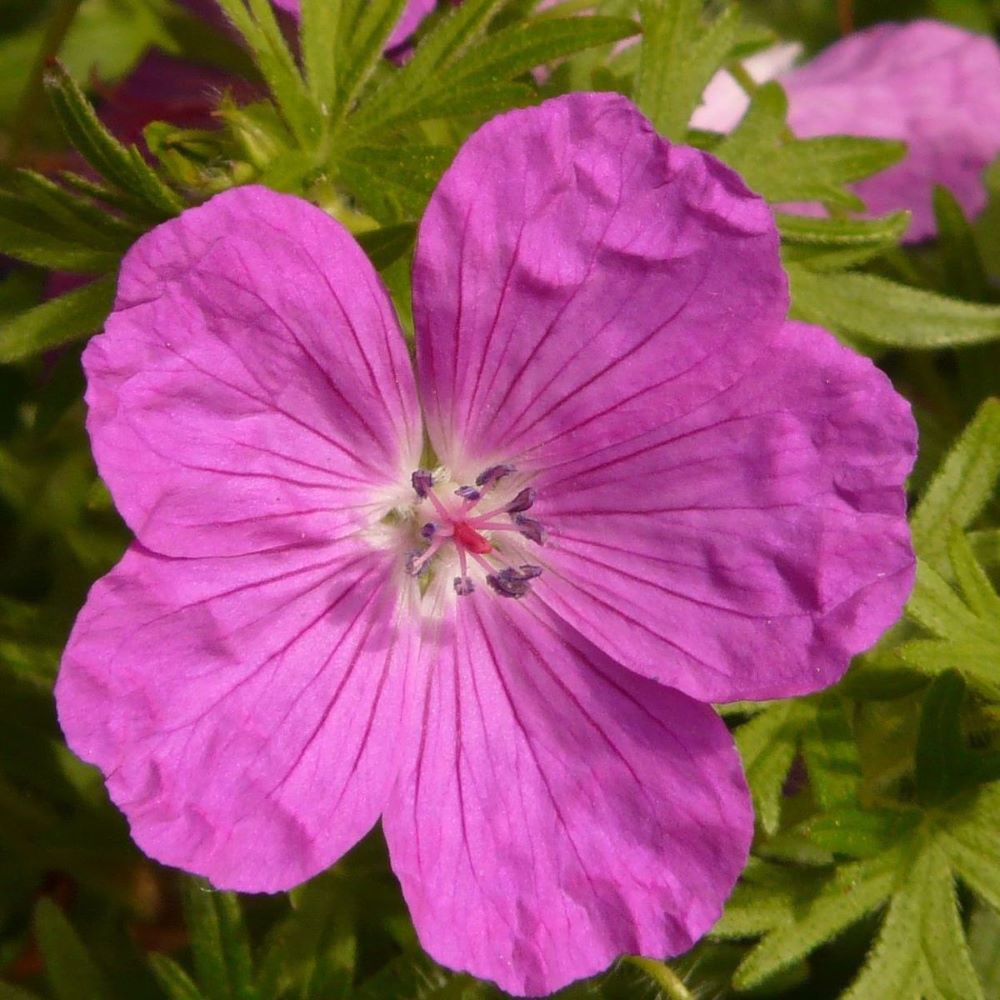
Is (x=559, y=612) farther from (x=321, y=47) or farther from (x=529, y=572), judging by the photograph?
(x=321, y=47)

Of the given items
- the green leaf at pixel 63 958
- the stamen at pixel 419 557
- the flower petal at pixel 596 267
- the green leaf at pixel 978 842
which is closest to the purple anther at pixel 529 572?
the stamen at pixel 419 557

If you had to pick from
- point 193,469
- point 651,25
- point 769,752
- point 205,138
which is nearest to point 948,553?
point 769,752

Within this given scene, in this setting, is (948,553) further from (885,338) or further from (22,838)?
(22,838)

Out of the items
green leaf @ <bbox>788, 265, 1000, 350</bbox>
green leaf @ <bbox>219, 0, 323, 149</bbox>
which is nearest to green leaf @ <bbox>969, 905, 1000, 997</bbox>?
green leaf @ <bbox>788, 265, 1000, 350</bbox>

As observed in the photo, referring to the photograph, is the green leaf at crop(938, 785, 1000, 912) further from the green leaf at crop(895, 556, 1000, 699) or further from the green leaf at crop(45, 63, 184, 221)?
the green leaf at crop(45, 63, 184, 221)

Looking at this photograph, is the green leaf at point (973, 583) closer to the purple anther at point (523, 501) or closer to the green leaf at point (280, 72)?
the purple anther at point (523, 501)

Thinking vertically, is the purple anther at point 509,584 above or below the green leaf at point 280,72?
below
